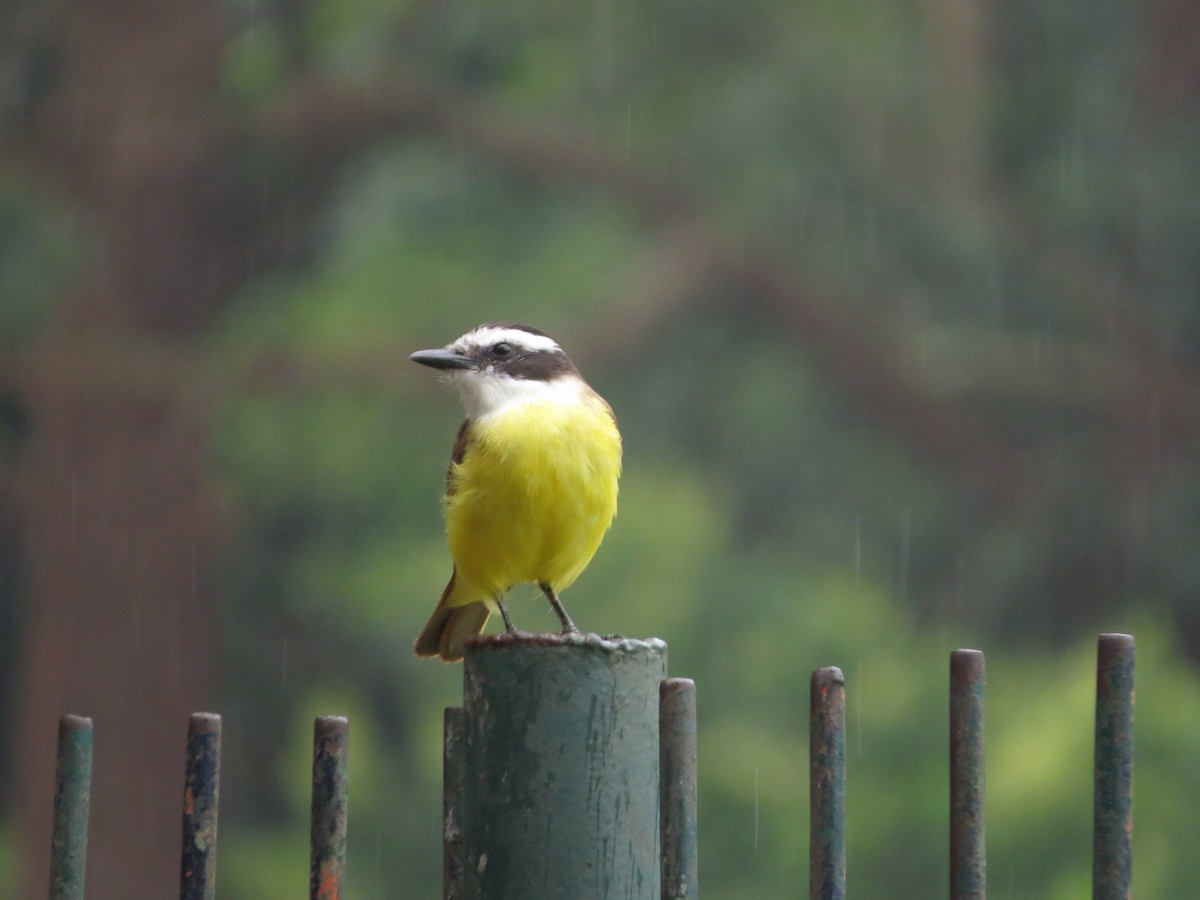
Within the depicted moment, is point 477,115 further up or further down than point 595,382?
further up

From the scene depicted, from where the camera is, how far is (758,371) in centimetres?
1163

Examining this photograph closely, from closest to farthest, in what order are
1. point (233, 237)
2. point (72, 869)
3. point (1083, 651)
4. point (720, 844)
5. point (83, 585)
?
point (72, 869) → point (720, 844) → point (1083, 651) → point (83, 585) → point (233, 237)

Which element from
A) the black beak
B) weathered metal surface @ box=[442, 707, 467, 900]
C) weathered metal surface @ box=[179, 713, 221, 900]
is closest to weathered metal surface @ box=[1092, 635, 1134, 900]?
weathered metal surface @ box=[442, 707, 467, 900]

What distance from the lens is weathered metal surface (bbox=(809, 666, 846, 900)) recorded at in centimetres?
179

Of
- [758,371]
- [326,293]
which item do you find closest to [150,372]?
[326,293]

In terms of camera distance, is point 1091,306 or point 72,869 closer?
point 72,869

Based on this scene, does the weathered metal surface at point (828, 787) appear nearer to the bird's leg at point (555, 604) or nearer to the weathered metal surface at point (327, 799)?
the weathered metal surface at point (327, 799)

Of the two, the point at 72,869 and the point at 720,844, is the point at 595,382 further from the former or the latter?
the point at 72,869

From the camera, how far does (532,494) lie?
3.47m

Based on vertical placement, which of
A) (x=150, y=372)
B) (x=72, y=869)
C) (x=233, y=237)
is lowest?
(x=72, y=869)

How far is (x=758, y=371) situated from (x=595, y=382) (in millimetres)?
1554

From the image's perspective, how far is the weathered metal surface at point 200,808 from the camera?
5.82 feet

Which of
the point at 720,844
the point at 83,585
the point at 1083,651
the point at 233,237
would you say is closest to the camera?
the point at 720,844

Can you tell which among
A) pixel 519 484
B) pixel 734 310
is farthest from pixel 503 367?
pixel 734 310
